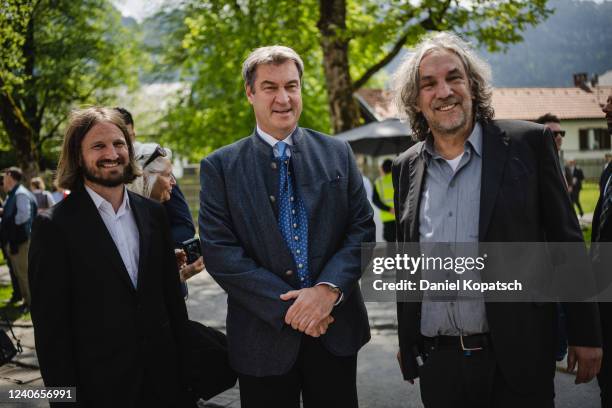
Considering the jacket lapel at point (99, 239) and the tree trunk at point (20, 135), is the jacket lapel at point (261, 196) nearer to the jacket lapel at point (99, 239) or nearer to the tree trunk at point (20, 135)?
the jacket lapel at point (99, 239)

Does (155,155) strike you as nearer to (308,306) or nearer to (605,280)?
(308,306)

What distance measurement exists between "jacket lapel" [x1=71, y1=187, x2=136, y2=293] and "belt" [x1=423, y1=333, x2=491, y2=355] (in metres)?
1.46

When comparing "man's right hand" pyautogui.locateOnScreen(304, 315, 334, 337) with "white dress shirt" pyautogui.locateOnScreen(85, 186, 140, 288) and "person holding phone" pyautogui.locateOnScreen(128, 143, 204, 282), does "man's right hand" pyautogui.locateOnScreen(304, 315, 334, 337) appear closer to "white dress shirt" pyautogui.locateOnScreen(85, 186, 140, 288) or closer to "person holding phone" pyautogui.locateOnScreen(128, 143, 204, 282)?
"white dress shirt" pyautogui.locateOnScreen(85, 186, 140, 288)

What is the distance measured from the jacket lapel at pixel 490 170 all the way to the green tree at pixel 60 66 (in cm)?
1699

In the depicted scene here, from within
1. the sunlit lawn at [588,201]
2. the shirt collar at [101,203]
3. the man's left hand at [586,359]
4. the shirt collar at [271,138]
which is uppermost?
the shirt collar at [271,138]

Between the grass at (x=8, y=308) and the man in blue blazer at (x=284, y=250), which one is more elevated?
the man in blue blazer at (x=284, y=250)

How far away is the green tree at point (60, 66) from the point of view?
17.4 metres

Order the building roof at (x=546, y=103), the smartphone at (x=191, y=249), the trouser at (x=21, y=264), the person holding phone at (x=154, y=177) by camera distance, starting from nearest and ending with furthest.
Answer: the smartphone at (x=191, y=249) < the person holding phone at (x=154, y=177) < the trouser at (x=21, y=264) < the building roof at (x=546, y=103)

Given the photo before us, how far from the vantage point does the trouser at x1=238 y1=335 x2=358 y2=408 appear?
8.06 feet

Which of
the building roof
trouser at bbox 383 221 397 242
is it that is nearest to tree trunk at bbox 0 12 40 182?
trouser at bbox 383 221 397 242

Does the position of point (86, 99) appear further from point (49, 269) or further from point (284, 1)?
point (49, 269)

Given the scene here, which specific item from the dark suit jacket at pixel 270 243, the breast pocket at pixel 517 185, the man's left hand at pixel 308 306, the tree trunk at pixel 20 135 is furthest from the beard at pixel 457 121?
the tree trunk at pixel 20 135

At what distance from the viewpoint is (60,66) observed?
21.0m

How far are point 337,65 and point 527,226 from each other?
1086cm
